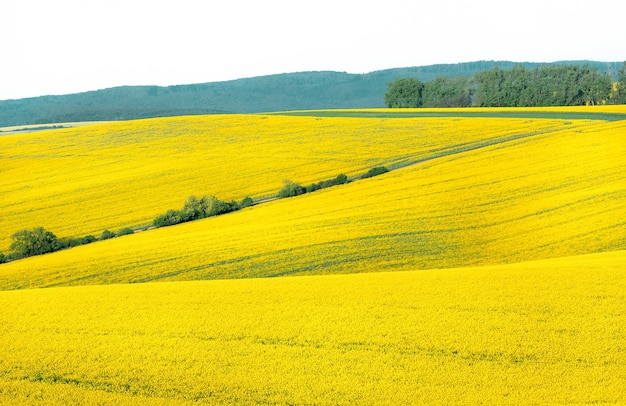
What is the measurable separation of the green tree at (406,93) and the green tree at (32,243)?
9848cm

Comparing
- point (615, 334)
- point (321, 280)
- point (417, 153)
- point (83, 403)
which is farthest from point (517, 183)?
point (83, 403)

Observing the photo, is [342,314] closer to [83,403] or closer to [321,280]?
[321,280]

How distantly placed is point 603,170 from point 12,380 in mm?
33928

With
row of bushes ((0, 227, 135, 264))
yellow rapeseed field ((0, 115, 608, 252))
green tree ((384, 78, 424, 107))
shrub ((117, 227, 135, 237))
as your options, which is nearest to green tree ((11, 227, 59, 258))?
row of bushes ((0, 227, 135, 264))

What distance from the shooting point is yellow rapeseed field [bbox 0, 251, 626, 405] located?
9203 mm

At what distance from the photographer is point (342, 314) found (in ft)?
39.8

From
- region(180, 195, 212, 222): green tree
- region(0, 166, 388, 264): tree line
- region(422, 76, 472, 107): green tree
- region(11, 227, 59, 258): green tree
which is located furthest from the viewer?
region(422, 76, 472, 107): green tree

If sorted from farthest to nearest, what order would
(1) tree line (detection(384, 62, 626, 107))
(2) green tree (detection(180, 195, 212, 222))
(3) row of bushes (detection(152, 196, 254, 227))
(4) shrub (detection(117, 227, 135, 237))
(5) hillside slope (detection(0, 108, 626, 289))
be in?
(1) tree line (detection(384, 62, 626, 107)) < (2) green tree (detection(180, 195, 212, 222)) < (3) row of bushes (detection(152, 196, 254, 227)) < (4) shrub (detection(117, 227, 135, 237)) < (5) hillside slope (detection(0, 108, 626, 289))

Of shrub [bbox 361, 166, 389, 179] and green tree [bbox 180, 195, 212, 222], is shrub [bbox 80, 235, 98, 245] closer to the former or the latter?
green tree [bbox 180, 195, 212, 222]

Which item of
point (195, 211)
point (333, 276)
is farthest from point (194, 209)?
point (333, 276)

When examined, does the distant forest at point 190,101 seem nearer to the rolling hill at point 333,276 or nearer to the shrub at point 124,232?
the rolling hill at point 333,276

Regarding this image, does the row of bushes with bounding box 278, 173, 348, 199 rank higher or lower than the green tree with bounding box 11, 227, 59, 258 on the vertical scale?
higher

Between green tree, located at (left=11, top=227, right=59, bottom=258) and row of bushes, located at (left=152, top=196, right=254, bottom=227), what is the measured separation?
629 centimetres

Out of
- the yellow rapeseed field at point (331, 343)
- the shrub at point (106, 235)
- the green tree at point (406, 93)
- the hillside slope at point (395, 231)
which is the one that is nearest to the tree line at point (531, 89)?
the green tree at point (406, 93)
